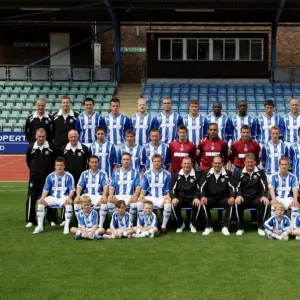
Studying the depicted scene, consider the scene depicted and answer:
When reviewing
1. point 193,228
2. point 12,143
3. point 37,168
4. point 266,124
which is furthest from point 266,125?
point 12,143

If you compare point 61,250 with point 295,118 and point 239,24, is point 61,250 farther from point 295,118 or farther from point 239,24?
point 239,24

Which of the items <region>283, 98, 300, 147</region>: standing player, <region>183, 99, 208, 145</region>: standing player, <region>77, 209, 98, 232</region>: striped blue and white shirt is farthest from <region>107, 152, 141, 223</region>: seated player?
<region>283, 98, 300, 147</region>: standing player

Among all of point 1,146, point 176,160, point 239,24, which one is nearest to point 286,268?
point 176,160

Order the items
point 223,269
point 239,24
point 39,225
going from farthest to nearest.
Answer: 1. point 239,24
2. point 39,225
3. point 223,269

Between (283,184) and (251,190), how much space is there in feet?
1.58

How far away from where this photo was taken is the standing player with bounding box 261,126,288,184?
362 inches

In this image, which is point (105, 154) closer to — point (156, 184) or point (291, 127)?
point (156, 184)

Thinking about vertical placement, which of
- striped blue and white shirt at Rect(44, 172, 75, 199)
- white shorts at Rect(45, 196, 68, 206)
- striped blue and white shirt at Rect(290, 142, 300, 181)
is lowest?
white shorts at Rect(45, 196, 68, 206)

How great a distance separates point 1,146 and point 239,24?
12.1m

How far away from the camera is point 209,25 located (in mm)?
27375

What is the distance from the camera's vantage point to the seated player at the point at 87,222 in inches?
318

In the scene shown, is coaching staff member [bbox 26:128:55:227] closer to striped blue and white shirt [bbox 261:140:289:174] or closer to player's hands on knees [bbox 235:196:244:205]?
player's hands on knees [bbox 235:196:244:205]

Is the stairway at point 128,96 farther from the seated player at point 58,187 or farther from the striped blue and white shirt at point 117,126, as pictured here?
the seated player at point 58,187

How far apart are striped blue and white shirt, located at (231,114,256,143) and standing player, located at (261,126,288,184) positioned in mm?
529
